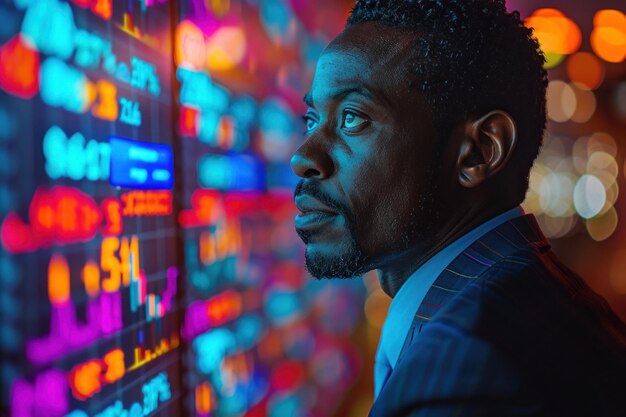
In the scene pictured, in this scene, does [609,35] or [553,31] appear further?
[609,35]

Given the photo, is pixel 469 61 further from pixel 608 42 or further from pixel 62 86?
pixel 608 42

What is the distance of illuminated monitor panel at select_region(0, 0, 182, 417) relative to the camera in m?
1.00

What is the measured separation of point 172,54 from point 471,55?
0.84 metres

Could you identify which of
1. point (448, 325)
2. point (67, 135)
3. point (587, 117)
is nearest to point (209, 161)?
point (67, 135)

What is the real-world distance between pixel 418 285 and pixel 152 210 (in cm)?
71

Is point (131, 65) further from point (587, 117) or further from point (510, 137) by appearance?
point (587, 117)

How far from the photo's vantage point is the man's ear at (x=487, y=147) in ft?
3.34

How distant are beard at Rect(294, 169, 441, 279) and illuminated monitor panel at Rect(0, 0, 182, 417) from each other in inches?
16.7

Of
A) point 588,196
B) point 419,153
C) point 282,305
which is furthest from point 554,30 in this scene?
point 588,196

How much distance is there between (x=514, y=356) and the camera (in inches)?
27.3

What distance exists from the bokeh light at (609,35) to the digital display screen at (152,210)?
87.1 inches

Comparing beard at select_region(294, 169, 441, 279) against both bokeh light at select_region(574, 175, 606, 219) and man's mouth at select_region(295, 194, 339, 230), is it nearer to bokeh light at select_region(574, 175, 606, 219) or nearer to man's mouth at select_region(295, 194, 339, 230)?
man's mouth at select_region(295, 194, 339, 230)

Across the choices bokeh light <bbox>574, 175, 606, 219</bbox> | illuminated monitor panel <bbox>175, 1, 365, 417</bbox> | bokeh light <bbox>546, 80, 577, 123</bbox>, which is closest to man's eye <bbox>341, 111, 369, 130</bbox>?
illuminated monitor panel <bbox>175, 1, 365, 417</bbox>

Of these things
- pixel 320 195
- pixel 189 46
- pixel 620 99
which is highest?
pixel 620 99
